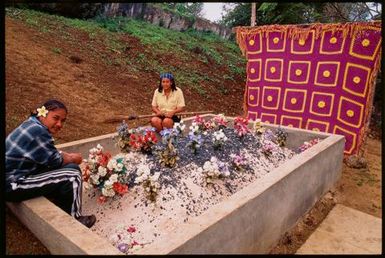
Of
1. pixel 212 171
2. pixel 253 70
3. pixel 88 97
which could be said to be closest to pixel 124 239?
pixel 212 171

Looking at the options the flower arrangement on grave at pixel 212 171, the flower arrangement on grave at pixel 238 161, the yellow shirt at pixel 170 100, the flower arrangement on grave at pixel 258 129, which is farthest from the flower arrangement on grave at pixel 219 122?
the flower arrangement on grave at pixel 212 171

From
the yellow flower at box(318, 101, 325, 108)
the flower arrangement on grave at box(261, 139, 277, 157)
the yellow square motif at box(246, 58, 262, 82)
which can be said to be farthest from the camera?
the yellow square motif at box(246, 58, 262, 82)

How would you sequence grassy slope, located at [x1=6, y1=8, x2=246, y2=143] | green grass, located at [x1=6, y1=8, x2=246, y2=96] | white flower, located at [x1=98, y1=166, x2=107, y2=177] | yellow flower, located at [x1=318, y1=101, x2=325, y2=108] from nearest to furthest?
white flower, located at [x1=98, y1=166, x2=107, y2=177], yellow flower, located at [x1=318, y1=101, x2=325, y2=108], grassy slope, located at [x1=6, y1=8, x2=246, y2=143], green grass, located at [x1=6, y1=8, x2=246, y2=96]

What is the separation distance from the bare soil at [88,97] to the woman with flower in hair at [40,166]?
13.5 inches

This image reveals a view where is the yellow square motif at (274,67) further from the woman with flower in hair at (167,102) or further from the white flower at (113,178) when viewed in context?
the white flower at (113,178)

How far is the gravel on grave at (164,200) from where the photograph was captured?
3152mm

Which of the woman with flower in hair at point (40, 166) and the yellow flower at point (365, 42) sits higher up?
the yellow flower at point (365, 42)

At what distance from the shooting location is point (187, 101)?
9.84 m

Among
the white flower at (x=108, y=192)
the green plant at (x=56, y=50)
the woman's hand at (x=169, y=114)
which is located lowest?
the white flower at (x=108, y=192)

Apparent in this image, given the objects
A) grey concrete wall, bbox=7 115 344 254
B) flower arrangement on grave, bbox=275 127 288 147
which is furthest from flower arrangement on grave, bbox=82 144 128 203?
flower arrangement on grave, bbox=275 127 288 147

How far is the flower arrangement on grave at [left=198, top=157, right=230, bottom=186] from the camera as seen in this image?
3.73 m

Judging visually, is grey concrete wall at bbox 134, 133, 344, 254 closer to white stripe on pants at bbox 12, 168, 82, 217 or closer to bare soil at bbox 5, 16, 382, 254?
bare soil at bbox 5, 16, 382, 254

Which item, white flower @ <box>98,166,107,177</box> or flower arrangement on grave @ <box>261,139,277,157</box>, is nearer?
white flower @ <box>98,166,107,177</box>

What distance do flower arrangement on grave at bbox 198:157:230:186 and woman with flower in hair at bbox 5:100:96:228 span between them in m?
1.38
